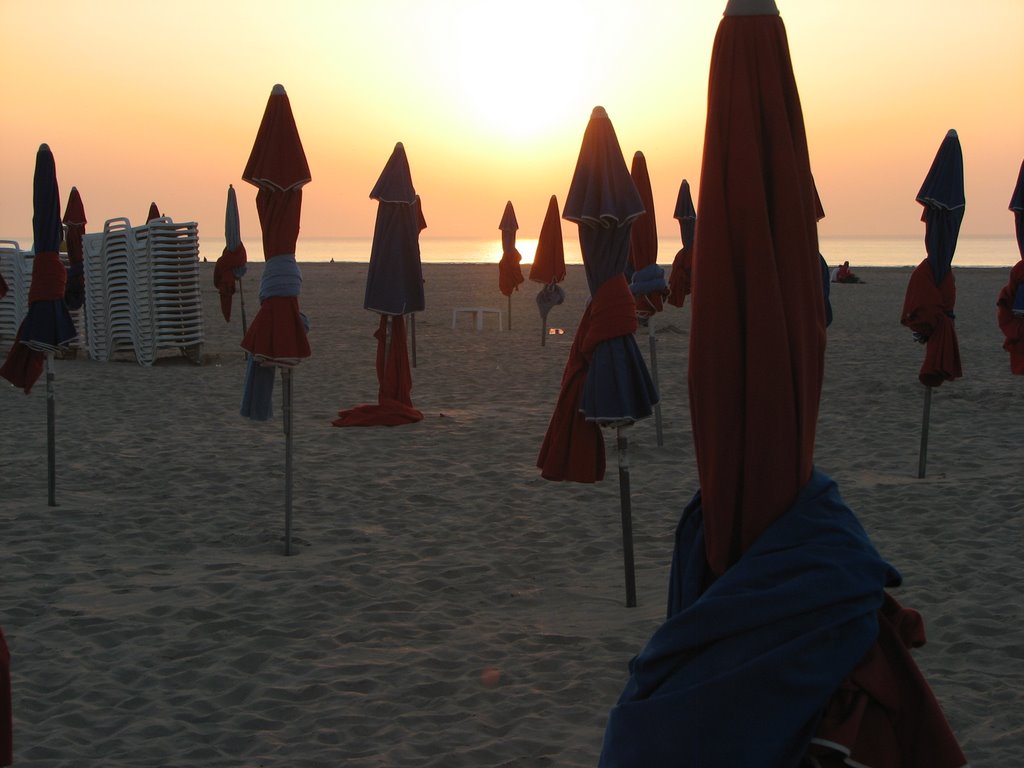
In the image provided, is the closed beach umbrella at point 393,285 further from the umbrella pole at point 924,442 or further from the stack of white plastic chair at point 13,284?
the stack of white plastic chair at point 13,284

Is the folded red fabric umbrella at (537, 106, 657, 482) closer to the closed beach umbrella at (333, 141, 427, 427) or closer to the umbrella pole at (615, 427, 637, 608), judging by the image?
the umbrella pole at (615, 427, 637, 608)

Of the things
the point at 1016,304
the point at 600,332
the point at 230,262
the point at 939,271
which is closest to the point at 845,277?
the point at 230,262

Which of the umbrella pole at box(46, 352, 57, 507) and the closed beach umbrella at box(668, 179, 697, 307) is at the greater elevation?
the closed beach umbrella at box(668, 179, 697, 307)

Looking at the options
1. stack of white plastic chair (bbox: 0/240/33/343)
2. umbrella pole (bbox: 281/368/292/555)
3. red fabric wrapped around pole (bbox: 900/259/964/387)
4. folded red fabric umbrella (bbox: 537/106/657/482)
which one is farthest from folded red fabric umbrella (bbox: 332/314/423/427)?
stack of white plastic chair (bbox: 0/240/33/343)

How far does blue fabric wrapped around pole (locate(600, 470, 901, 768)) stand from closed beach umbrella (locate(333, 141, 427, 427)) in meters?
9.38

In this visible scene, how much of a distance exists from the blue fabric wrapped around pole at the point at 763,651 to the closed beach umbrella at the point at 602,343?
3.40 m

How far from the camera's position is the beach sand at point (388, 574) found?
170 inches

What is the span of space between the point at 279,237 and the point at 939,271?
5717mm

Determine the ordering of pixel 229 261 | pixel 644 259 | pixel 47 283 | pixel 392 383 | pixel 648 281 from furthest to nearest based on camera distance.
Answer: pixel 229 261 < pixel 392 383 < pixel 644 259 < pixel 648 281 < pixel 47 283

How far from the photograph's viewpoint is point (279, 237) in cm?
691

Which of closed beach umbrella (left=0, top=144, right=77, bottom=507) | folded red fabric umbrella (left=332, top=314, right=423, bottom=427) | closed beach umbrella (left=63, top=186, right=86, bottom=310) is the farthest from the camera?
closed beach umbrella (left=63, top=186, right=86, bottom=310)

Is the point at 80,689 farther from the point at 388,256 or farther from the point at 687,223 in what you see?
the point at 687,223

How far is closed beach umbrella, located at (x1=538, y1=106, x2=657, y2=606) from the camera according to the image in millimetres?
5828

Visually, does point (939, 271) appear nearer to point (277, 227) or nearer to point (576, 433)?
point (576, 433)
